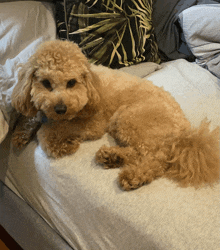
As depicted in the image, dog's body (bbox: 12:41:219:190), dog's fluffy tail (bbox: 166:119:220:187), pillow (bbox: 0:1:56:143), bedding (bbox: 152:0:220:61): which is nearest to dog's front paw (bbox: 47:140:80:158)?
dog's body (bbox: 12:41:219:190)

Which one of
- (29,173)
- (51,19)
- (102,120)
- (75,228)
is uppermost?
(51,19)

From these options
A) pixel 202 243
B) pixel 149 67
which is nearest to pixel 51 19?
pixel 149 67

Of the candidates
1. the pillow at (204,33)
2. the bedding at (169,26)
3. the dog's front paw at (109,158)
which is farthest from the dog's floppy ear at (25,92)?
the pillow at (204,33)

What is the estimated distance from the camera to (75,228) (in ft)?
3.37

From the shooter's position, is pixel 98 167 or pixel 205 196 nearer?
pixel 205 196

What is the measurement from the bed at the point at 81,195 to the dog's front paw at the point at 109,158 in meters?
0.03

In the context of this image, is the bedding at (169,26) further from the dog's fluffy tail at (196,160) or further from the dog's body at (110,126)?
the dog's fluffy tail at (196,160)

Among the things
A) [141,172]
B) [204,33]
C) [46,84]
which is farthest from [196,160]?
[204,33]

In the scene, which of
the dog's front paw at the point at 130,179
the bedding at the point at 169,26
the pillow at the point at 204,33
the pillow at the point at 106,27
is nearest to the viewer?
the dog's front paw at the point at 130,179

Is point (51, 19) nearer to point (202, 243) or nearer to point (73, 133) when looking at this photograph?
point (73, 133)

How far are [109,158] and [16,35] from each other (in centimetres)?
96

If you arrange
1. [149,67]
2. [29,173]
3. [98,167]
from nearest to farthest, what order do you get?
[98,167] → [29,173] → [149,67]

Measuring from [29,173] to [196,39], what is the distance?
1.77m

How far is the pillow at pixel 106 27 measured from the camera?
149cm
